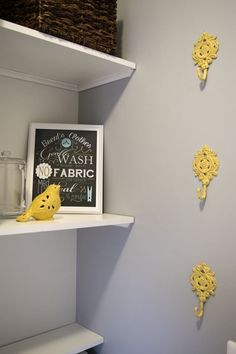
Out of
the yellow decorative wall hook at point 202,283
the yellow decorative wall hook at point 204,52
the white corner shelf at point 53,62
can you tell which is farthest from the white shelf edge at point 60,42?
the yellow decorative wall hook at point 202,283

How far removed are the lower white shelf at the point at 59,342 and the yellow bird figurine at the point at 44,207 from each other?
20.5 inches

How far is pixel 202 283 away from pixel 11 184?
0.73 m

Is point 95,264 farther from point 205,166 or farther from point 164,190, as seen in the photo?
point 205,166

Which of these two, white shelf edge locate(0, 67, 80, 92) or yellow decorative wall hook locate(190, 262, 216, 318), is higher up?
white shelf edge locate(0, 67, 80, 92)

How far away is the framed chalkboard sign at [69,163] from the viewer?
4.09 feet

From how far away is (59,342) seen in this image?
4.08 ft

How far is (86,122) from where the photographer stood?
140 cm

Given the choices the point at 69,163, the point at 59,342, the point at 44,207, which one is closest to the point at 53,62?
the point at 69,163

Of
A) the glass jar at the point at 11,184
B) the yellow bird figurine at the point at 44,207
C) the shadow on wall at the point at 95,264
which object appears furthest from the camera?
the shadow on wall at the point at 95,264

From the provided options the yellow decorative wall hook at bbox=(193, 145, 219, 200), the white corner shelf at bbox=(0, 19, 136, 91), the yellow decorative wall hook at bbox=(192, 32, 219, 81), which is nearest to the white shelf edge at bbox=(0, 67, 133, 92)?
the white corner shelf at bbox=(0, 19, 136, 91)

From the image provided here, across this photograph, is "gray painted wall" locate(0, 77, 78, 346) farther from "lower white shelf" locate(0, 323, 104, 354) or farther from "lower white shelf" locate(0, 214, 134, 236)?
"lower white shelf" locate(0, 214, 134, 236)

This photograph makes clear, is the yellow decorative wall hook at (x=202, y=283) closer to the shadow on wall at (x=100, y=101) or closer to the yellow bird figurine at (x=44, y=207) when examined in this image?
the yellow bird figurine at (x=44, y=207)

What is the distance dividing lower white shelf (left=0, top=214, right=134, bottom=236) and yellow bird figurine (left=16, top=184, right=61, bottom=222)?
21mm

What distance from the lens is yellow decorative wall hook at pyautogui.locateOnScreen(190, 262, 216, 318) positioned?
0.95 meters
